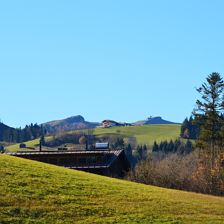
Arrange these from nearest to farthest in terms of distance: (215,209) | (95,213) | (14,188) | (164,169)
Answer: (95,213)
(14,188)
(215,209)
(164,169)

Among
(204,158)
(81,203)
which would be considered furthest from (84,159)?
(81,203)

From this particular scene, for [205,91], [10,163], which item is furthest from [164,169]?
[10,163]

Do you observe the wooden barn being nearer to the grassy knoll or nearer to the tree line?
the tree line

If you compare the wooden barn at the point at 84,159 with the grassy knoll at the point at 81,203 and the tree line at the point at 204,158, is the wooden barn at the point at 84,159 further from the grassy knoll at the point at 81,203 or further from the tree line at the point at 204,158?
the grassy knoll at the point at 81,203

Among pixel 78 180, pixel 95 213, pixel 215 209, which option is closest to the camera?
pixel 95 213

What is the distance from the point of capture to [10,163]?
1604 inches

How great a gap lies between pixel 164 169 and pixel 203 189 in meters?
8.65

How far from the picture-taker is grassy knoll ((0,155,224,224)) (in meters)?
26.6

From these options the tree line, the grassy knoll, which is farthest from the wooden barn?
the grassy knoll

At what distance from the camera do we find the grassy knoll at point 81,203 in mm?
26625

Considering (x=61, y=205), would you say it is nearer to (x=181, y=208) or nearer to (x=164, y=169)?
(x=181, y=208)

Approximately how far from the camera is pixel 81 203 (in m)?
30.0

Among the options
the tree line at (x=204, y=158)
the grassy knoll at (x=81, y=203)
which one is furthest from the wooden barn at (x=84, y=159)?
the grassy knoll at (x=81, y=203)

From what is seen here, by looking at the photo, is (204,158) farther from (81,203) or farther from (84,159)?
(81,203)
